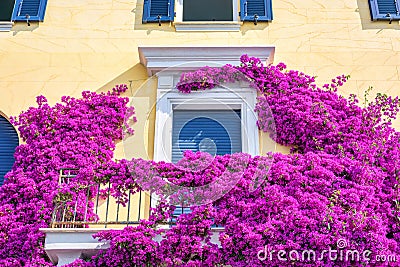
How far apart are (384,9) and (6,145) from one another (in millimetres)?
7595

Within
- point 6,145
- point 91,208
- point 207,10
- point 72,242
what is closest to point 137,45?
point 207,10

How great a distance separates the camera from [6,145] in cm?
1073

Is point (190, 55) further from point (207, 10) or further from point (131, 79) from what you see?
point (207, 10)

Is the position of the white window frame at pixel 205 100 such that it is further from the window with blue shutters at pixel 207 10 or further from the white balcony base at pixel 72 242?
the white balcony base at pixel 72 242

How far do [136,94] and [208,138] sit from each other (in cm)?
154

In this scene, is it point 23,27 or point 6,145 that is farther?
point 23,27

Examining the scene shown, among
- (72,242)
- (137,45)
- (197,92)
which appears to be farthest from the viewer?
(137,45)

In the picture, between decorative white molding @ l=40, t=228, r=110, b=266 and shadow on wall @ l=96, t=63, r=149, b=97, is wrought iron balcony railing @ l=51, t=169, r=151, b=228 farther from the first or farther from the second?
shadow on wall @ l=96, t=63, r=149, b=97

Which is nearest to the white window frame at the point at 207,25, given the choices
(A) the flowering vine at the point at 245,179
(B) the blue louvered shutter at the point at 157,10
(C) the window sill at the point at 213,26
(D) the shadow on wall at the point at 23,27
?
(C) the window sill at the point at 213,26

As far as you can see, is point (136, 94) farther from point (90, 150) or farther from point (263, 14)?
point (263, 14)

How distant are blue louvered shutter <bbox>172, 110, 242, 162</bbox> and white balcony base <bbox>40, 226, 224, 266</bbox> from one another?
93.4 inches

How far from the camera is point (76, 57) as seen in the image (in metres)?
11.4

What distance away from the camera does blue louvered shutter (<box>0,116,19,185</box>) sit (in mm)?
10516

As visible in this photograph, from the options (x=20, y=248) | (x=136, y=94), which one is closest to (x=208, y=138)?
(x=136, y=94)
